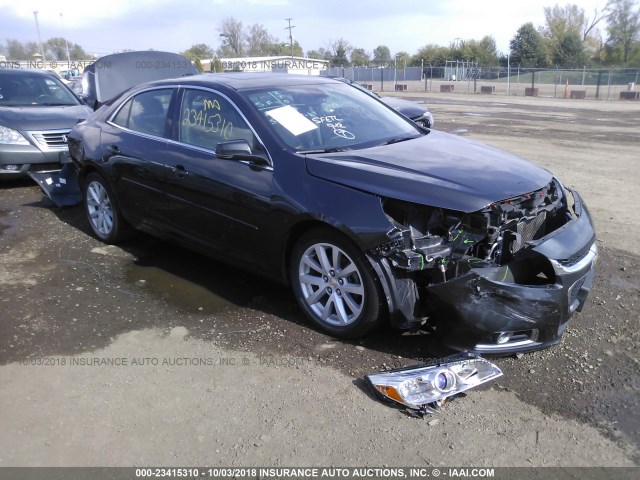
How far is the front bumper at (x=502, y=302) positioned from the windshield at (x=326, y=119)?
127cm

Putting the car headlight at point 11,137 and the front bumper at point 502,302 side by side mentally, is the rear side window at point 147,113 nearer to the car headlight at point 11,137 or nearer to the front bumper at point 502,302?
Answer: the front bumper at point 502,302

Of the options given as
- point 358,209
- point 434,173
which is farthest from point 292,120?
point 434,173

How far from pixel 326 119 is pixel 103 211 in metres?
2.81

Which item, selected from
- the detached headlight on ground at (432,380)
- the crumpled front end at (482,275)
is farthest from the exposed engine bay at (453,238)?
the detached headlight on ground at (432,380)

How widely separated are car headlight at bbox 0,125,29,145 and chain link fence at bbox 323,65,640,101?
31.8 meters

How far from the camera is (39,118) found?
27.4 feet

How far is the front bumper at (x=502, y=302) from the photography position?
3.23 m

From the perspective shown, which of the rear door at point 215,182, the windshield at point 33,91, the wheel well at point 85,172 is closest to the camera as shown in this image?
the rear door at point 215,182

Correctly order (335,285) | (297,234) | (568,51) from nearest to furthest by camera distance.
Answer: (335,285), (297,234), (568,51)

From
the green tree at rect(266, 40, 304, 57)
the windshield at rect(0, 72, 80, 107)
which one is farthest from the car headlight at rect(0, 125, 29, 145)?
the green tree at rect(266, 40, 304, 57)

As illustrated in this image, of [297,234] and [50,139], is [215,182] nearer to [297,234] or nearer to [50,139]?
[297,234]

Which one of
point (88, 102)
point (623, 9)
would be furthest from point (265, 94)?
point (623, 9)

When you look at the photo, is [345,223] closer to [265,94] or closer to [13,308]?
[265,94]

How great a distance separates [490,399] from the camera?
319 cm
